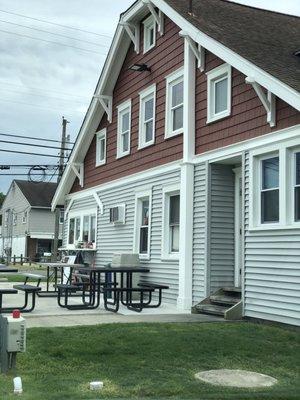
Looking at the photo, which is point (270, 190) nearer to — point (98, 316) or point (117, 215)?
point (98, 316)

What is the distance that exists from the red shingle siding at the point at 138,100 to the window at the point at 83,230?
4.13 feet

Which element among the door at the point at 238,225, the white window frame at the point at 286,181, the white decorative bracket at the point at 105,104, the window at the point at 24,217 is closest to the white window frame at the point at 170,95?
the door at the point at 238,225

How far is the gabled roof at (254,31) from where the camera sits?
10.5m

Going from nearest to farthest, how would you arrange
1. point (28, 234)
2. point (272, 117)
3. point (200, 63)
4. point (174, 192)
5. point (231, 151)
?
1. point (272, 117)
2. point (231, 151)
3. point (200, 63)
4. point (174, 192)
5. point (28, 234)

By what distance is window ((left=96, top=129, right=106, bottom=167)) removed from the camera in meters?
18.8

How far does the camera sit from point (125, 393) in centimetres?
546

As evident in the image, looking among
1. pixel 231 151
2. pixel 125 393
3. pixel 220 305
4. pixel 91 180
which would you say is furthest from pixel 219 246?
pixel 91 180

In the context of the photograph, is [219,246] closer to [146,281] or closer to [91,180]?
[146,281]

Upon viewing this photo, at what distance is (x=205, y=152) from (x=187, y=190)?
36.4 inches

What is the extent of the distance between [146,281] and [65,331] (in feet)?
19.6

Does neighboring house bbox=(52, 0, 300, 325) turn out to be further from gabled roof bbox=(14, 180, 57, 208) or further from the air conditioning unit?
gabled roof bbox=(14, 180, 57, 208)

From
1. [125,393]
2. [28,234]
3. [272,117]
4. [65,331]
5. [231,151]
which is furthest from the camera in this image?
[28,234]

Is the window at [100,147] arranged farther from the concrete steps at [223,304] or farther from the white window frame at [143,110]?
the concrete steps at [223,304]

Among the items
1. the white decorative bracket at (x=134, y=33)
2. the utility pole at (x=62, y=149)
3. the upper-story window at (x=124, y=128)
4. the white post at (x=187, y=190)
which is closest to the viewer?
the white post at (x=187, y=190)
